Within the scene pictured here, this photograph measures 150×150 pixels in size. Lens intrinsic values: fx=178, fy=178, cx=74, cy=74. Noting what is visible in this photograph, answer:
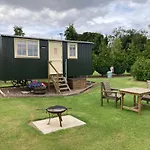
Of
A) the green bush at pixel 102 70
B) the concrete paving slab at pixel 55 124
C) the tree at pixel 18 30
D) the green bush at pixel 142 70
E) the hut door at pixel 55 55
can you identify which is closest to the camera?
the concrete paving slab at pixel 55 124

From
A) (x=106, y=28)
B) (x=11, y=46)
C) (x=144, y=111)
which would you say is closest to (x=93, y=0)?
(x=11, y=46)

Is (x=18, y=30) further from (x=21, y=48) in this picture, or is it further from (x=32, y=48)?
(x=21, y=48)

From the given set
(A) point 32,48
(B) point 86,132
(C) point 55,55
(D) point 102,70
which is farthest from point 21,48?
(D) point 102,70

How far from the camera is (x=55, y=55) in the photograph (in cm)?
1048

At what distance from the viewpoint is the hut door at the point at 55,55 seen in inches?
405

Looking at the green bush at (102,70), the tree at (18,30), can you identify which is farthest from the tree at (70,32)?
the green bush at (102,70)

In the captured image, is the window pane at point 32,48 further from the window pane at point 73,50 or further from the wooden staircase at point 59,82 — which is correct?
the window pane at point 73,50

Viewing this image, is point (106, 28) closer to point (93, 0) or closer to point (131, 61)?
point (131, 61)

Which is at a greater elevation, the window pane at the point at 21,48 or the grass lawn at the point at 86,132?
the window pane at the point at 21,48

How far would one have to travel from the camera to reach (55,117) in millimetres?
5090

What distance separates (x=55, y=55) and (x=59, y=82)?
1664 millimetres

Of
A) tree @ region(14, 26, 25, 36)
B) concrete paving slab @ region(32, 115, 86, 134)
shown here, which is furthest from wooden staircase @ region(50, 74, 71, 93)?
tree @ region(14, 26, 25, 36)

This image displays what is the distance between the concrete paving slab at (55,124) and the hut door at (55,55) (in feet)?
18.6

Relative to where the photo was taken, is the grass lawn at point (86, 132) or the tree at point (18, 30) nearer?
the grass lawn at point (86, 132)
